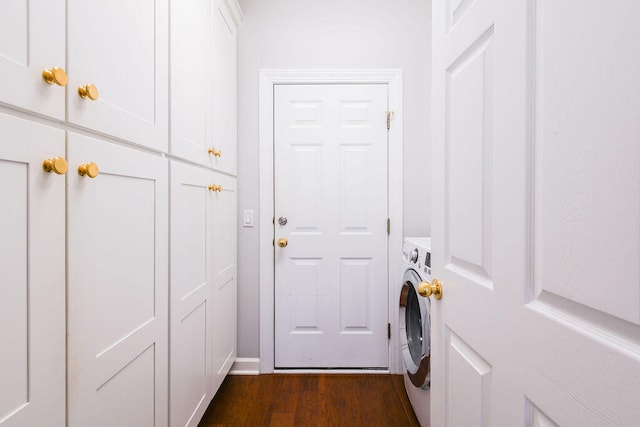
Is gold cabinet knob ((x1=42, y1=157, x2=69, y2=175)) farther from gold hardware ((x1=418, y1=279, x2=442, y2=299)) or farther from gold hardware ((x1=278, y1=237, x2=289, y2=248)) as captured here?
gold hardware ((x1=278, y1=237, x2=289, y2=248))

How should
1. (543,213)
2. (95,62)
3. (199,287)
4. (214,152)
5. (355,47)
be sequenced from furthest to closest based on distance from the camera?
1. (355,47)
2. (214,152)
3. (199,287)
4. (95,62)
5. (543,213)

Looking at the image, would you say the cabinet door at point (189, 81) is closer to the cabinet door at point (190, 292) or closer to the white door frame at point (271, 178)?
the cabinet door at point (190, 292)

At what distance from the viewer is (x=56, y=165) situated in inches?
26.5

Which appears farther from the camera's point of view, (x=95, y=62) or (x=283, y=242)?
(x=283, y=242)

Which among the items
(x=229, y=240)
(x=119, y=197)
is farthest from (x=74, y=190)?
(x=229, y=240)

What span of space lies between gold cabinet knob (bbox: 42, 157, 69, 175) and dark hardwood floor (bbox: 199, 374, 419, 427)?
1.54 metres

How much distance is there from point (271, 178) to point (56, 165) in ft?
5.12

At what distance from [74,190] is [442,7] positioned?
1.09 m

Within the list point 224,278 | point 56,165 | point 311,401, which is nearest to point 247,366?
point 311,401

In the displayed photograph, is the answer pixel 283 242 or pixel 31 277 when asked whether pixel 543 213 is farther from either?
pixel 283 242

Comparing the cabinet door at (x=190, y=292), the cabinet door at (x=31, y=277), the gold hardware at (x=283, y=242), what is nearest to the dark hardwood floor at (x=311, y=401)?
the cabinet door at (x=190, y=292)

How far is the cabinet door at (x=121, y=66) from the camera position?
2.46ft

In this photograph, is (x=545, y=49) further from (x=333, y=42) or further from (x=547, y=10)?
(x=333, y=42)

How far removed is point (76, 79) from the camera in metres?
0.74
